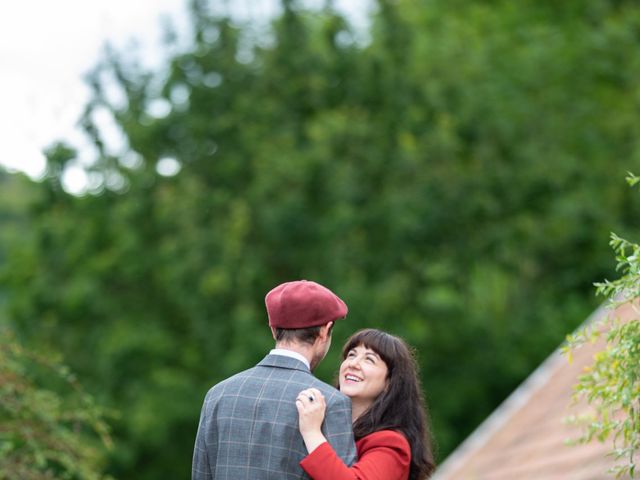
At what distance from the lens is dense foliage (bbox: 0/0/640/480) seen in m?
18.2

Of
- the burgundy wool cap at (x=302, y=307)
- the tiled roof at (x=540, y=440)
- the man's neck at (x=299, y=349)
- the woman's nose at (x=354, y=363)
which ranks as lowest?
the tiled roof at (x=540, y=440)

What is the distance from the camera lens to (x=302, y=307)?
10.4 ft

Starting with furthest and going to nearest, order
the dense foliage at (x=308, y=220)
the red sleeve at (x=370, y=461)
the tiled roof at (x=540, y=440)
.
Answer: the dense foliage at (x=308, y=220) → the tiled roof at (x=540, y=440) → the red sleeve at (x=370, y=461)

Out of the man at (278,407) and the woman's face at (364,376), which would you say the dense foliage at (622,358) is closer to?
the woman's face at (364,376)

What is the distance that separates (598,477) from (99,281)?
14.7 m

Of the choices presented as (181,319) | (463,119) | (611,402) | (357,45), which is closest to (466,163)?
(463,119)

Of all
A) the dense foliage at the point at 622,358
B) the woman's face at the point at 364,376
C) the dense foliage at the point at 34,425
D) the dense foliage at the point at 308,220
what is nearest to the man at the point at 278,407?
the woman's face at the point at 364,376

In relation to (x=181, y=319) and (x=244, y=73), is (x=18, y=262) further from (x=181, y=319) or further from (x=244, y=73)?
(x=244, y=73)

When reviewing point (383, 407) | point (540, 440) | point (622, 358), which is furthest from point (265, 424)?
point (540, 440)

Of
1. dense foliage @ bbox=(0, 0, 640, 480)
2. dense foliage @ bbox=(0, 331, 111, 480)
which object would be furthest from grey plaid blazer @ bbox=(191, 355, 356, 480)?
dense foliage @ bbox=(0, 0, 640, 480)

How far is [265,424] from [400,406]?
1.57 feet

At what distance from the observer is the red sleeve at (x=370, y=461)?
3010 millimetres

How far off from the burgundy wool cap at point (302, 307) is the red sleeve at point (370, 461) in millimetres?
347

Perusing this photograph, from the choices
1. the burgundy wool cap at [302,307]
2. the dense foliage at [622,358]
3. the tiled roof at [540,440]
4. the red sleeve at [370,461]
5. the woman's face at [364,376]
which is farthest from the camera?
the tiled roof at [540,440]
